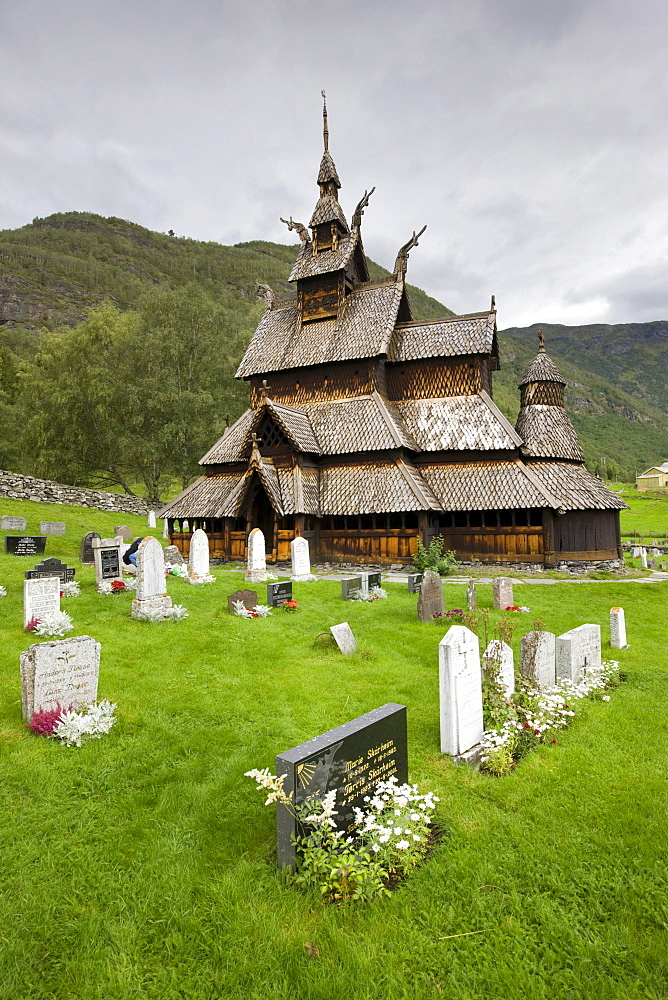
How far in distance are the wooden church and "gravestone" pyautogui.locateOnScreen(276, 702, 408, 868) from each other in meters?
15.2

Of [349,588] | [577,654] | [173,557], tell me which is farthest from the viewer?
[173,557]

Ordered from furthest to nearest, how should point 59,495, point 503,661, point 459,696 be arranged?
point 59,495, point 503,661, point 459,696

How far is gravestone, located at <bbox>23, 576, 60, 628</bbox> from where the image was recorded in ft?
30.8

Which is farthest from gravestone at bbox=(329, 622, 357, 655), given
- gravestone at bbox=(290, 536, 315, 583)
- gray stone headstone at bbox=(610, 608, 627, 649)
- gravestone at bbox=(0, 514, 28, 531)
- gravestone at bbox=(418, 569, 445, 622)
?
gravestone at bbox=(0, 514, 28, 531)

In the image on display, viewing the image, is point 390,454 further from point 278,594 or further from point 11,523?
point 11,523

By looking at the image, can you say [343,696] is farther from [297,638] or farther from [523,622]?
[523,622]

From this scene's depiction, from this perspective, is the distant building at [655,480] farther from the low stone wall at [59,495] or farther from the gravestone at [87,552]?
the gravestone at [87,552]

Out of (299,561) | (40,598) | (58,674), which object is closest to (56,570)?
(40,598)

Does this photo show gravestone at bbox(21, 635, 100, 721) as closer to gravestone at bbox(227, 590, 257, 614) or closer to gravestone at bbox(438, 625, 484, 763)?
gravestone at bbox(438, 625, 484, 763)

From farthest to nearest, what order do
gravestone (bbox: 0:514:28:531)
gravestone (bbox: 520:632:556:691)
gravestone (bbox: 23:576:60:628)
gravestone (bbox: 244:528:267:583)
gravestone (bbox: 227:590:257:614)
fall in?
gravestone (bbox: 0:514:28:531), gravestone (bbox: 244:528:267:583), gravestone (bbox: 227:590:257:614), gravestone (bbox: 23:576:60:628), gravestone (bbox: 520:632:556:691)

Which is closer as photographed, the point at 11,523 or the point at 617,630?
the point at 617,630

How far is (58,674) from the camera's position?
6.00 m

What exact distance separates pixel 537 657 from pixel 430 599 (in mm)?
4313

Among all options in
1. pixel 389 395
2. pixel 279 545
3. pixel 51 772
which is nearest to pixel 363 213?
pixel 389 395
